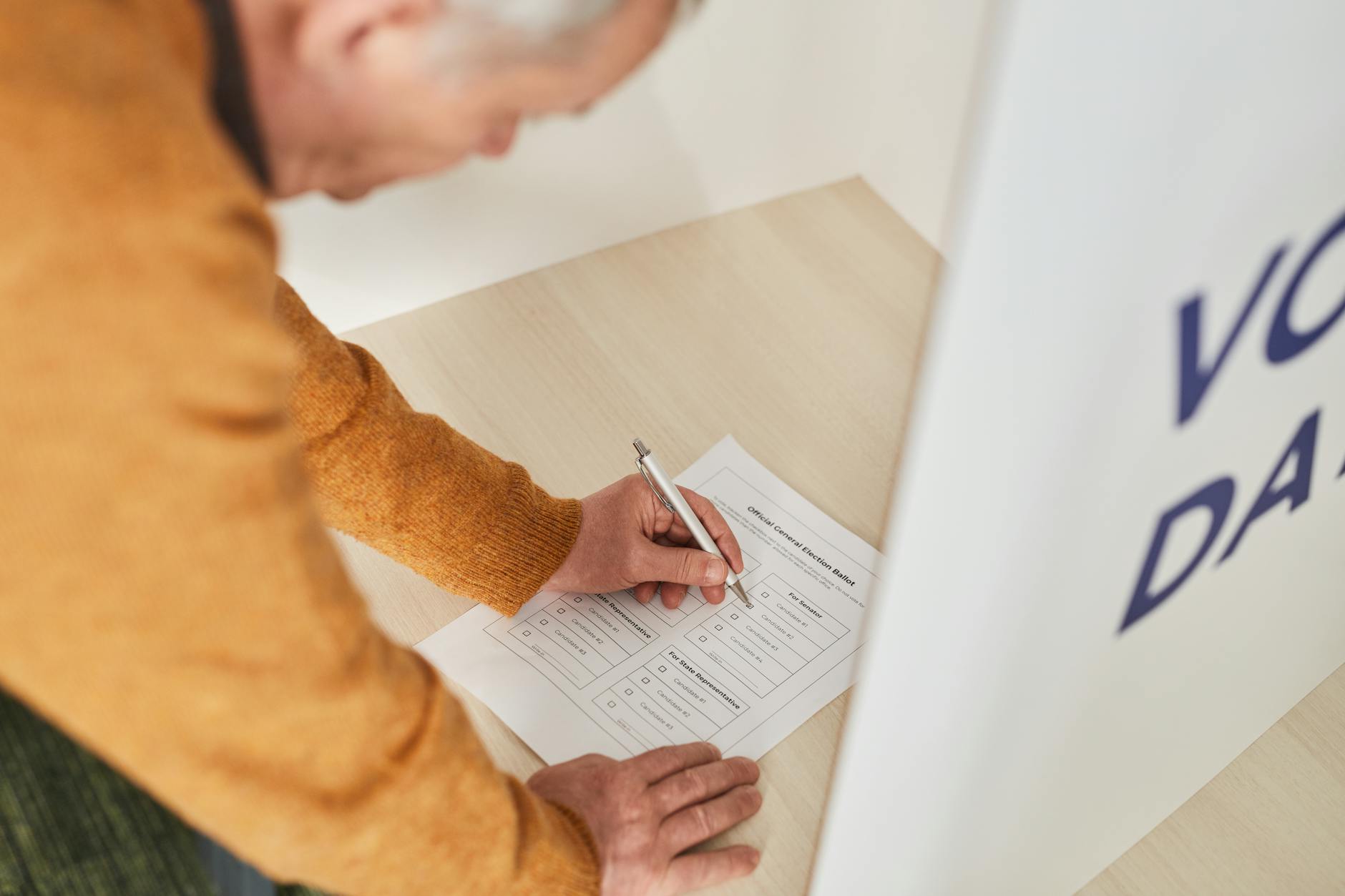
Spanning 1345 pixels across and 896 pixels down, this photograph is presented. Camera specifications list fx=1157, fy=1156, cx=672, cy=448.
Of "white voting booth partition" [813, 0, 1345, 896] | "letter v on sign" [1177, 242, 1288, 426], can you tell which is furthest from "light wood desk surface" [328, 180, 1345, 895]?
"letter v on sign" [1177, 242, 1288, 426]

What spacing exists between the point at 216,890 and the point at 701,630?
35 centimetres

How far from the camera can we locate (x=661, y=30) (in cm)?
46

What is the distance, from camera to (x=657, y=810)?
662 mm

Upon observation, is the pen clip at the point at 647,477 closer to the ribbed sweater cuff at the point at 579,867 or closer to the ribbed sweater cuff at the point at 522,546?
the ribbed sweater cuff at the point at 522,546

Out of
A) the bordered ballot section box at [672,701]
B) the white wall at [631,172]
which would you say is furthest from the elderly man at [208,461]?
the white wall at [631,172]

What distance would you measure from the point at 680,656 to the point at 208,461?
17.4 inches

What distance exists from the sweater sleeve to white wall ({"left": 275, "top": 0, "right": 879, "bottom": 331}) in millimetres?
268

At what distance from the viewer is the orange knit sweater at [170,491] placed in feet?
1.17

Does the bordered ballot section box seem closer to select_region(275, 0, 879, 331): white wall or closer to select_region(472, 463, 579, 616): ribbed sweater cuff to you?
select_region(472, 463, 579, 616): ribbed sweater cuff

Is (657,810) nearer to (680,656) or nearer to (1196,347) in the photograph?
(680,656)

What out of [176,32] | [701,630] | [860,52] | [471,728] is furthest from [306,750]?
[860,52]

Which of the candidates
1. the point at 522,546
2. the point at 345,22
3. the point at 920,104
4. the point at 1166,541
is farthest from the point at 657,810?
the point at 920,104

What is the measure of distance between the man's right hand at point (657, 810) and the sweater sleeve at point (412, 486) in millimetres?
150

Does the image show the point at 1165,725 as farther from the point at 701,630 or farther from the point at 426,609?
the point at 426,609
